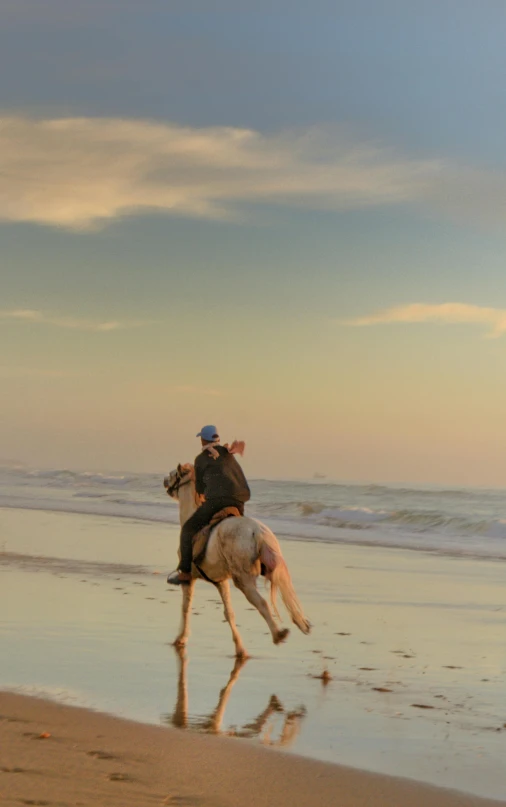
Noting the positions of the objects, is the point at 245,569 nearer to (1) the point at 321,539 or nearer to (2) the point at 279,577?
(2) the point at 279,577

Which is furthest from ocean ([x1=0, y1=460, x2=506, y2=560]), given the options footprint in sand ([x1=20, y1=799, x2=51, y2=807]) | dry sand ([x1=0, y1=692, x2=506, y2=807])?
footprint in sand ([x1=20, y1=799, x2=51, y2=807])

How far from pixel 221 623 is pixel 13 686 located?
4.05 metres

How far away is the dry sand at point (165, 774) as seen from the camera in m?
5.35

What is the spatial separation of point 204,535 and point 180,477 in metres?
1.23

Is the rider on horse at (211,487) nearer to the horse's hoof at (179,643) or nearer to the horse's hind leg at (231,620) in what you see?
the horse's hind leg at (231,620)

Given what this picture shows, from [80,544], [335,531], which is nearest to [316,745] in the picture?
[80,544]

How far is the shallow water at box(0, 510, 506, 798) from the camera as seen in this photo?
6.92 meters

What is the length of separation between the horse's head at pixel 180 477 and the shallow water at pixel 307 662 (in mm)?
1460

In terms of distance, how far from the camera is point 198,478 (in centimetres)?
1066

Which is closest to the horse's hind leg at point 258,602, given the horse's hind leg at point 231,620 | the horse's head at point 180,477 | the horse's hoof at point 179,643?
the horse's hind leg at point 231,620

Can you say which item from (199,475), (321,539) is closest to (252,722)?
(199,475)

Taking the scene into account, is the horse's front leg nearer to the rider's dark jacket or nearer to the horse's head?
the rider's dark jacket

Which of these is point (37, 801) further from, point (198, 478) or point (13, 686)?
point (198, 478)

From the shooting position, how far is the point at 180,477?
444 inches
